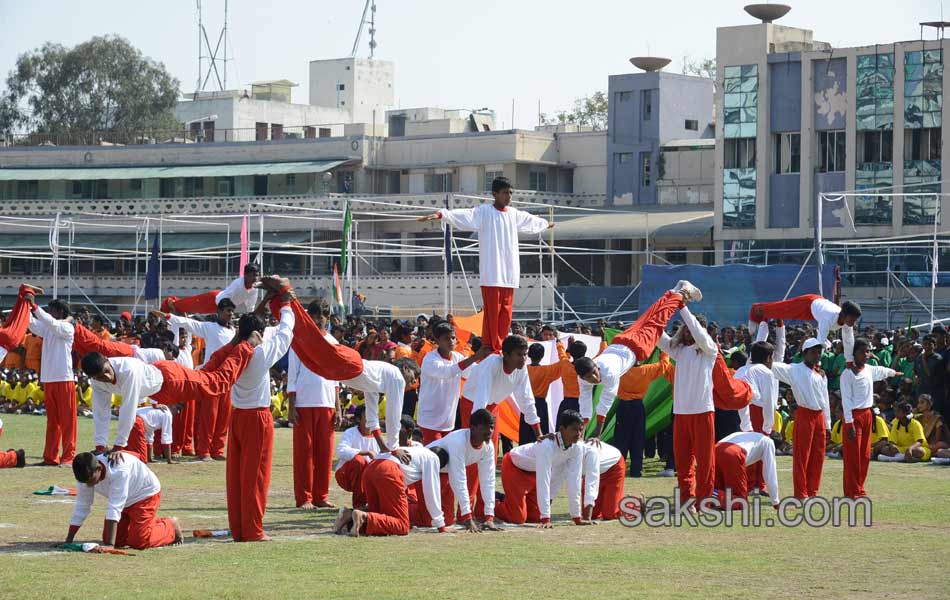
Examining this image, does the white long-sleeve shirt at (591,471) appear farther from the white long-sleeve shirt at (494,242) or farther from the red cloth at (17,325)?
the red cloth at (17,325)

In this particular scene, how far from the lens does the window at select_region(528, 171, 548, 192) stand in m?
56.9

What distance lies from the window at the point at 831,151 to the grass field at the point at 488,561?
31641mm

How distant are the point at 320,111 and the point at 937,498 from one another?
195 feet

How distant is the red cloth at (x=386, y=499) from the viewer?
11758 mm

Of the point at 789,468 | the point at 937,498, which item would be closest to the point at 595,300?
the point at 789,468

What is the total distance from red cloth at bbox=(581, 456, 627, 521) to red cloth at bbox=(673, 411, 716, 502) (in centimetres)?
65

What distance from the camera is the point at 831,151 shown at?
146ft

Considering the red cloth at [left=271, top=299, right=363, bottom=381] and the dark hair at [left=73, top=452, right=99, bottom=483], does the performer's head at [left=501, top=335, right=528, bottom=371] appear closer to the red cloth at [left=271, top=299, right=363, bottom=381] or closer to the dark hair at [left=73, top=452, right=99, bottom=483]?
the red cloth at [left=271, top=299, right=363, bottom=381]

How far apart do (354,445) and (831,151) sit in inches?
1329

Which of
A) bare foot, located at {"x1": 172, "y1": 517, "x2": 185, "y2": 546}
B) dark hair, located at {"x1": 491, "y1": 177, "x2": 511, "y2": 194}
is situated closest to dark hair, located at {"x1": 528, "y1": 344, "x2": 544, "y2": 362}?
dark hair, located at {"x1": 491, "y1": 177, "x2": 511, "y2": 194}

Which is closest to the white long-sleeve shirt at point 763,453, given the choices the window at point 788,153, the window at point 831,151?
the window at point 831,151

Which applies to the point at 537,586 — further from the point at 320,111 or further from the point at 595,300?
the point at 320,111

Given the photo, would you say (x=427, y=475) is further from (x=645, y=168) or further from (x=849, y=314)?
(x=645, y=168)

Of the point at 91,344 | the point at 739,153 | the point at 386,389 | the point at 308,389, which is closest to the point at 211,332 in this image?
the point at 91,344
